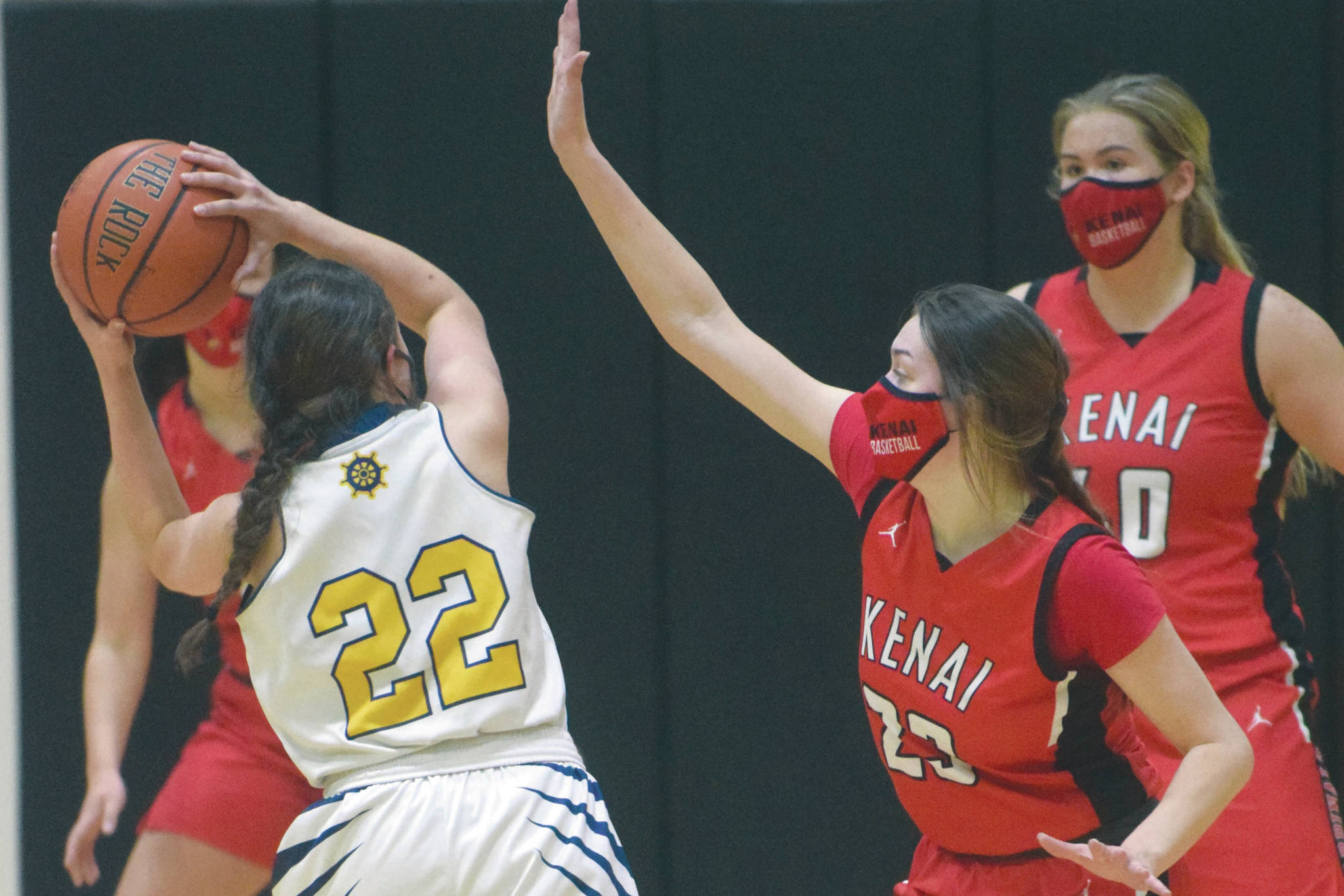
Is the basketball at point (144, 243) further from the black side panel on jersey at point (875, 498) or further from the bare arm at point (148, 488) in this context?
the black side panel on jersey at point (875, 498)

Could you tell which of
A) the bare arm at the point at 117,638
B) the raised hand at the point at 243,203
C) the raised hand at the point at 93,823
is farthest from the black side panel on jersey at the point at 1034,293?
the raised hand at the point at 93,823

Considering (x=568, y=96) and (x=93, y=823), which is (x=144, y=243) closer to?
(x=568, y=96)

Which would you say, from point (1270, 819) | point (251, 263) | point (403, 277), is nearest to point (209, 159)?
point (251, 263)

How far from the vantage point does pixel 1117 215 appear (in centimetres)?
290

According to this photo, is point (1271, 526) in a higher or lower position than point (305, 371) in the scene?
lower

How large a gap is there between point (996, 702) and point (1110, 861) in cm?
30

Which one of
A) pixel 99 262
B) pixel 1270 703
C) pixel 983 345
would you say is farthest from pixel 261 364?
pixel 1270 703

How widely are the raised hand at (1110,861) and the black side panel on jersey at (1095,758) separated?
0.24m

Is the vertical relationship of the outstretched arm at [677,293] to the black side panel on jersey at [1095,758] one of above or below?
above

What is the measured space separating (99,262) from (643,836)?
2.23 m

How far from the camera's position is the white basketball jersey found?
2.06 meters

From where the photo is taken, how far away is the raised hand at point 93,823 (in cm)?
281

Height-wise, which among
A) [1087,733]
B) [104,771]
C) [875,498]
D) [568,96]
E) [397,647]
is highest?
[568,96]

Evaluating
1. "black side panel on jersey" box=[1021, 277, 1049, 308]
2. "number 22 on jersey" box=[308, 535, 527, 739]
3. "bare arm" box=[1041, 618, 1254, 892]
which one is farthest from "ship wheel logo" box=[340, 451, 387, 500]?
"black side panel on jersey" box=[1021, 277, 1049, 308]
